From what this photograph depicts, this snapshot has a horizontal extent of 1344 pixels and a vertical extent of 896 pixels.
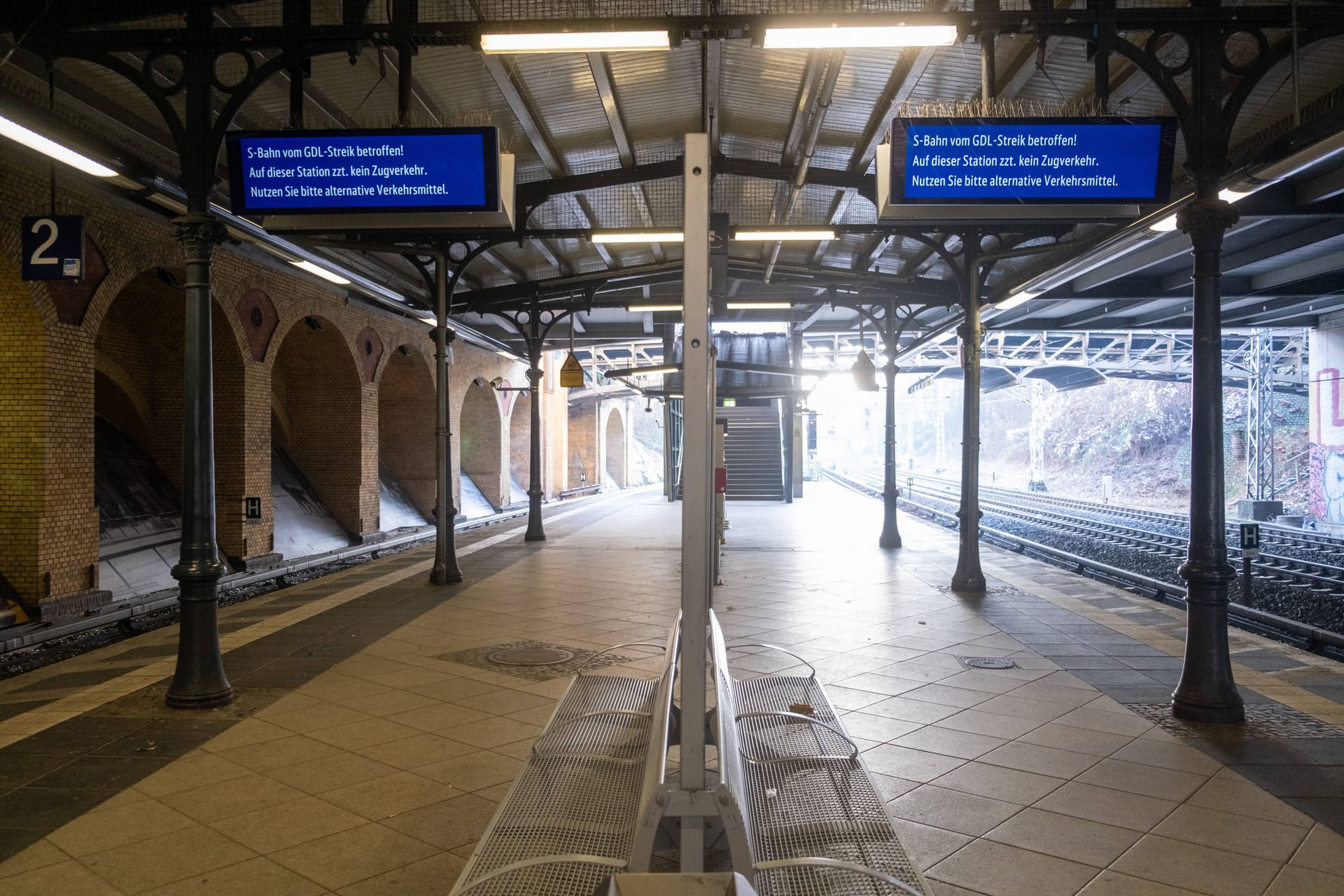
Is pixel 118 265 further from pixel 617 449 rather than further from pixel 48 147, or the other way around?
pixel 617 449

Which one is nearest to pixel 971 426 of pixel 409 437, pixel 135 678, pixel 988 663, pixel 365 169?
pixel 988 663

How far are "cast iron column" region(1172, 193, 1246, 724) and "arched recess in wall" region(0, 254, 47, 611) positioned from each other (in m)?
9.68

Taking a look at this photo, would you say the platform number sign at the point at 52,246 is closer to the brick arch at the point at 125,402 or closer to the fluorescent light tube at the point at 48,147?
the fluorescent light tube at the point at 48,147

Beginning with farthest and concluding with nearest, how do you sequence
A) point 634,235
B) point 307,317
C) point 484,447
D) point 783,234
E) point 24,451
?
point 484,447, point 307,317, point 783,234, point 634,235, point 24,451

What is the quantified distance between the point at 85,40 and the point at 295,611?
552 cm

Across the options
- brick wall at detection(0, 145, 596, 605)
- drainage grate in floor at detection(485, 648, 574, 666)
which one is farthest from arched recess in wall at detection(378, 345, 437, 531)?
drainage grate in floor at detection(485, 648, 574, 666)

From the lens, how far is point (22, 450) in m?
8.09

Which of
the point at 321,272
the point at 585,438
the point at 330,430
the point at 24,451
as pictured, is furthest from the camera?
the point at 585,438

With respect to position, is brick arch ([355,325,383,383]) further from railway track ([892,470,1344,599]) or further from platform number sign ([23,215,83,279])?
railway track ([892,470,1344,599])

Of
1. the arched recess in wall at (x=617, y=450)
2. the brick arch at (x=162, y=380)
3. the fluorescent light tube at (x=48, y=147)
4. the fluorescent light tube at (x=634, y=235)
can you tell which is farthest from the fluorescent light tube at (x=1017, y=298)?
Result: the arched recess in wall at (x=617, y=450)

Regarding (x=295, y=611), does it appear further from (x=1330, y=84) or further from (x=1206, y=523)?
(x=1330, y=84)

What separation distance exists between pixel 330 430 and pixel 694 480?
47.4 ft

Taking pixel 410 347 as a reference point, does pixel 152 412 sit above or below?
below

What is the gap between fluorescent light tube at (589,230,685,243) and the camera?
9.12m
